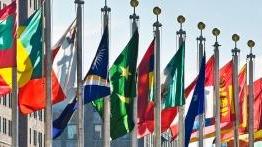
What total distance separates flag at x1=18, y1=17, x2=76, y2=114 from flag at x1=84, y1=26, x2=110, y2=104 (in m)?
1.67

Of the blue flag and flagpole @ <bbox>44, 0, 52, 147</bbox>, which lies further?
the blue flag

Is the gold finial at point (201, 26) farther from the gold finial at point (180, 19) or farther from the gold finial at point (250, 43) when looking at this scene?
the gold finial at point (250, 43)

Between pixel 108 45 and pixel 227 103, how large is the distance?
14307mm

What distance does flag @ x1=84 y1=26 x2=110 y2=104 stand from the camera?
6612cm

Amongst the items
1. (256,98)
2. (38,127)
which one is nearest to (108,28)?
(256,98)

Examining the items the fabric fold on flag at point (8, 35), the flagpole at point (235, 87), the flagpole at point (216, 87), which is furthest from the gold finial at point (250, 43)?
the fabric fold on flag at point (8, 35)

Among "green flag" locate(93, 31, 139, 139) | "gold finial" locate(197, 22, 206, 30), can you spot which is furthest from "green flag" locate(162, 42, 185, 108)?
"green flag" locate(93, 31, 139, 139)

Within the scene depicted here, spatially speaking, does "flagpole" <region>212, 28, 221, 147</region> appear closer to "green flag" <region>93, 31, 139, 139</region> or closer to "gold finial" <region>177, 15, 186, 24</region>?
"gold finial" <region>177, 15, 186, 24</region>

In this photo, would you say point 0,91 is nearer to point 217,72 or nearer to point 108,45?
point 108,45

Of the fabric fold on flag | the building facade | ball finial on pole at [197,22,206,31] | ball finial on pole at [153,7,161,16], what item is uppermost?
ball finial on pole at [153,7,161,16]

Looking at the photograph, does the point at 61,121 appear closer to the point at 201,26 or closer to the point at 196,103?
the point at 196,103

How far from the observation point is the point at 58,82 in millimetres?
63781

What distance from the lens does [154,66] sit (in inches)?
2798

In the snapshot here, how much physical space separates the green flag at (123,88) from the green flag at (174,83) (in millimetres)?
4457
